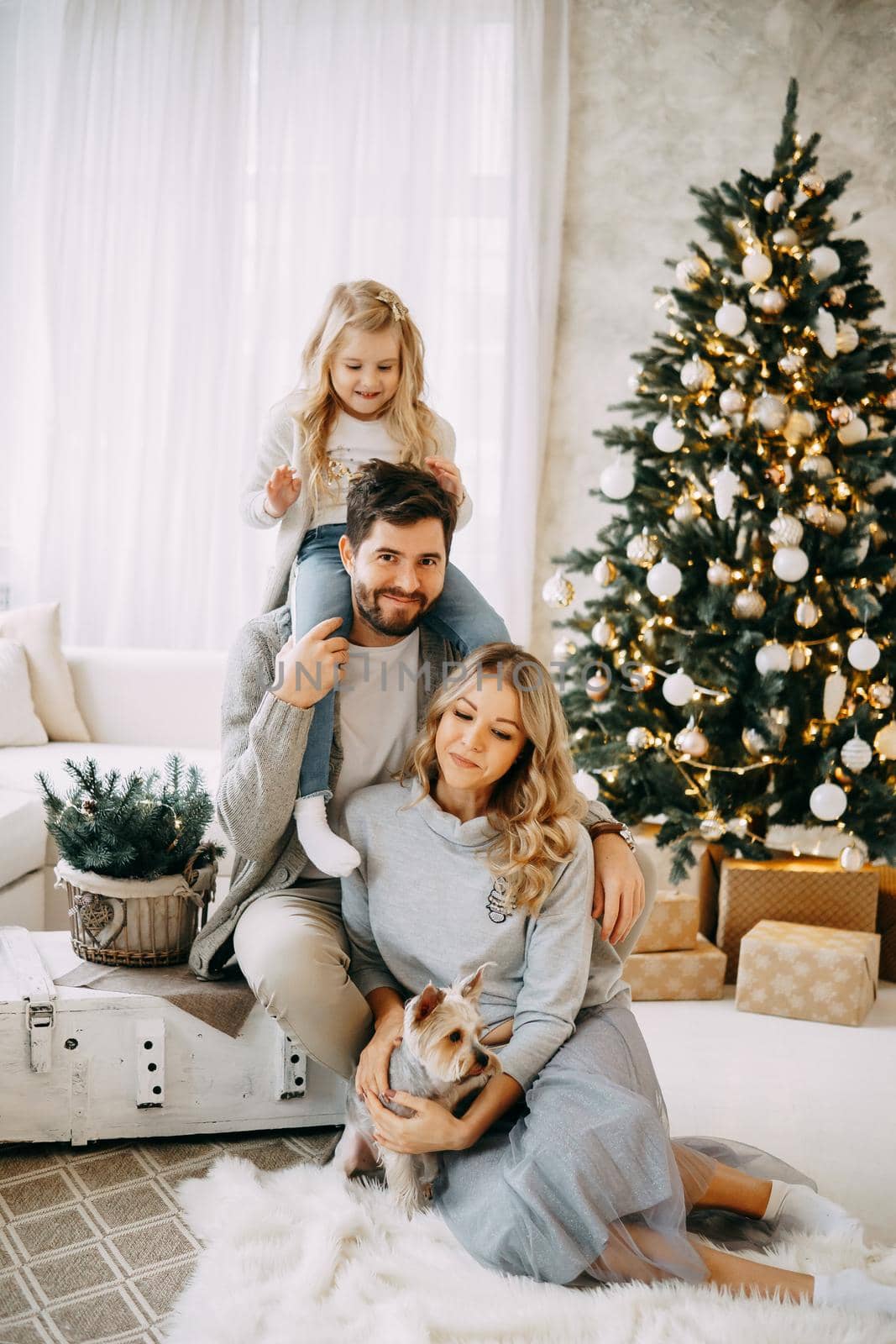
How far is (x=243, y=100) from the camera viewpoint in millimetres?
4211

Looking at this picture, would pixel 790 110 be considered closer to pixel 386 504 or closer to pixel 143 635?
pixel 386 504

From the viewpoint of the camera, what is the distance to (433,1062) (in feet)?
5.46

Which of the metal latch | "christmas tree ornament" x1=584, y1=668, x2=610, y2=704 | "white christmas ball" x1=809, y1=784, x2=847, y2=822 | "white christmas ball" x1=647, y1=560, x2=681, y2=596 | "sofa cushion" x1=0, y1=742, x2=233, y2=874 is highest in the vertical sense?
"white christmas ball" x1=647, y1=560, x2=681, y2=596

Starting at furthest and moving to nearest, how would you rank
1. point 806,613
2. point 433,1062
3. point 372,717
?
point 806,613, point 372,717, point 433,1062

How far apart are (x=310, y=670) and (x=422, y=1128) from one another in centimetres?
72

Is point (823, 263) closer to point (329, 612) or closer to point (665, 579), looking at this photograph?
point (665, 579)

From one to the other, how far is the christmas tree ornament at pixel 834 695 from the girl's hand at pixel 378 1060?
5.38 ft

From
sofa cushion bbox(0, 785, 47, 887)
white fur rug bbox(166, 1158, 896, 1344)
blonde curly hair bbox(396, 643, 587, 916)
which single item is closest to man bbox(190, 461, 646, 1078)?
blonde curly hair bbox(396, 643, 587, 916)

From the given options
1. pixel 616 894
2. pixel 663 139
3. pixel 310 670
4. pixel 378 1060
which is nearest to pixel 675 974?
pixel 616 894

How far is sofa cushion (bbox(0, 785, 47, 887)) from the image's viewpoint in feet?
8.99

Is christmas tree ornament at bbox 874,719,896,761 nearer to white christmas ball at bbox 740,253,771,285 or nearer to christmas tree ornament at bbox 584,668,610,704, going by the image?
christmas tree ornament at bbox 584,668,610,704

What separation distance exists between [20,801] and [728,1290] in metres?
2.00

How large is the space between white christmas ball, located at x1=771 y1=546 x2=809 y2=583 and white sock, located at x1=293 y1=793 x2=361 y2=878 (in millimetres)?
1447

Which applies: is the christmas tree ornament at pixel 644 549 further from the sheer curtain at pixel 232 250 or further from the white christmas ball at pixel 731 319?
the sheer curtain at pixel 232 250
